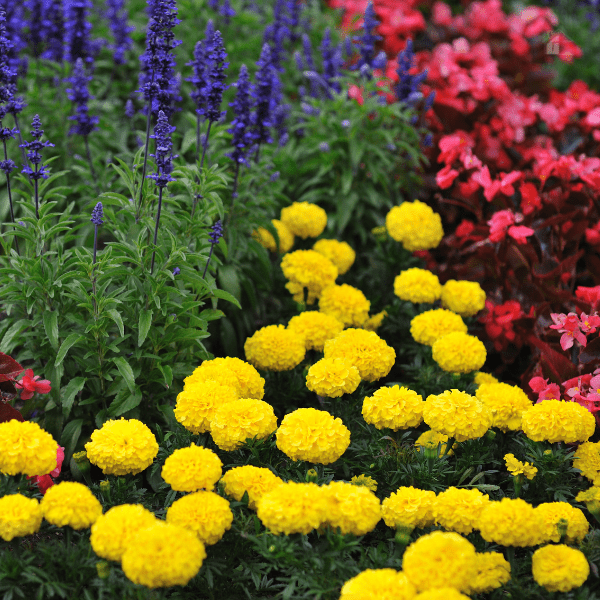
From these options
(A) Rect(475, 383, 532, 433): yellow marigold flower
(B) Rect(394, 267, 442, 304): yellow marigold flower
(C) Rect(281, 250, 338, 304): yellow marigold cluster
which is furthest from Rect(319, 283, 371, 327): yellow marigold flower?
(A) Rect(475, 383, 532, 433): yellow marigold flower

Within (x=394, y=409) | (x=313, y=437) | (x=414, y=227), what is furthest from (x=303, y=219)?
(x=313, y=437)

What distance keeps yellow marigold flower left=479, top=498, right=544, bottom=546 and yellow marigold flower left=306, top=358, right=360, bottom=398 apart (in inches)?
27.1

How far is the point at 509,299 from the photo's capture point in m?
3.39

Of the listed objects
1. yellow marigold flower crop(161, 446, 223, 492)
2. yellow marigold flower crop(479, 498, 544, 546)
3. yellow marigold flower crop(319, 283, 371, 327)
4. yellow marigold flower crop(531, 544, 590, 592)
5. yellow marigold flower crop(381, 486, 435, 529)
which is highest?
yellow marigold flower crop(479, 498, 544, 546)

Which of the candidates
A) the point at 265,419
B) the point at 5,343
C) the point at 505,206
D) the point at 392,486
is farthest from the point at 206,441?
the point at 505,206

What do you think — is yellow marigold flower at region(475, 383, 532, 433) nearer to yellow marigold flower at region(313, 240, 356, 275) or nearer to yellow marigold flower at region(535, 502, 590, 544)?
yellow marigold flower at region(535, 502, 590, 544)

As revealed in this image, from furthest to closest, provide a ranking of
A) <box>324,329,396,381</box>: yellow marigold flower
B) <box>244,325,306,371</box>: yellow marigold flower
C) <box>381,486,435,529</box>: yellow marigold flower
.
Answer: <box>244,325,306,371</box>: yellow marigold flower, <box>324,329,396,381</box>: yellow marigold flower, <box>381,486,435,529</box>: yellow marigold flower

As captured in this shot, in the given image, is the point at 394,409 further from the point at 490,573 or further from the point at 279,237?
the point at 279,237

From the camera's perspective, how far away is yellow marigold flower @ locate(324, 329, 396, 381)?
98.9 inches

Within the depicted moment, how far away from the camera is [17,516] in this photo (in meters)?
1.77

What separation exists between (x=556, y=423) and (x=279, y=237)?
1.75 m

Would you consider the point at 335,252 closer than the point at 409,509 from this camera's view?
No

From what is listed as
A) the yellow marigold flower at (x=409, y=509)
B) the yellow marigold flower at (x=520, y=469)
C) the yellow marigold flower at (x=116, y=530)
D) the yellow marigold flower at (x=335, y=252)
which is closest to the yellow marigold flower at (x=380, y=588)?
the yellow marigold flower at (x=409, y=509)

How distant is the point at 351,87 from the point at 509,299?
191cm
